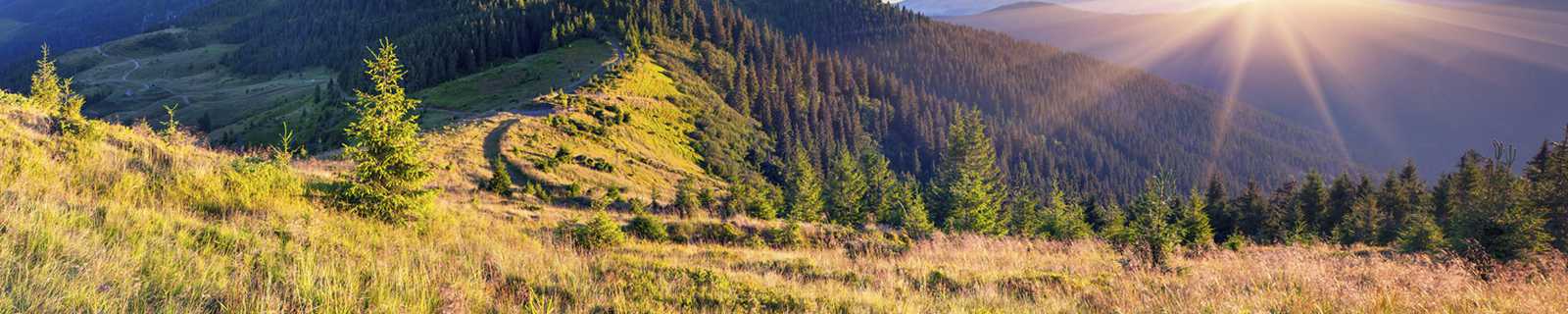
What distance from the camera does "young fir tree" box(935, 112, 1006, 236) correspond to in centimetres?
3756

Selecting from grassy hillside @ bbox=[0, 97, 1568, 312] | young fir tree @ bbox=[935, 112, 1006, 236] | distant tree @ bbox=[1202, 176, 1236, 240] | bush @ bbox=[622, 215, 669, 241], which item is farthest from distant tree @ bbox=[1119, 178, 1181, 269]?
distant tree @ bbox=[1202, 176, 1236, 240]

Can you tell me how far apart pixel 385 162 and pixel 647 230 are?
6481mm

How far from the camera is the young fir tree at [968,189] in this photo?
3756cm

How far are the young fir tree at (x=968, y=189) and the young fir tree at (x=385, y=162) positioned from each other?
21.6 m

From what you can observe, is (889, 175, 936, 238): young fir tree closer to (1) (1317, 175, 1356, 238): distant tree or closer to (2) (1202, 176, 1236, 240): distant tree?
(2) (1202, 176, 1236, 240): distant tree

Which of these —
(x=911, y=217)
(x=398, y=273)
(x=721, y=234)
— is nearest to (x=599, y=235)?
(x=721, y=234)

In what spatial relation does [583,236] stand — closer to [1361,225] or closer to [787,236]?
[787,236]

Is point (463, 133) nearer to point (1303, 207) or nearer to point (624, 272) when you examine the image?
point (624, 272)

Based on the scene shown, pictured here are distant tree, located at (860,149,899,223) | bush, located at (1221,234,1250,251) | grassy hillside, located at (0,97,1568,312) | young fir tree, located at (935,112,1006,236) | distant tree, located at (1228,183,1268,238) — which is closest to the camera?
grassy hillside, located at (0,97,1568,312)

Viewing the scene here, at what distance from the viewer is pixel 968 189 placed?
38938 mm

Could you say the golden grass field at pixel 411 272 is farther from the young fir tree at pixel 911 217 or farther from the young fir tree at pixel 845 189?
the young fir tree at pixel 845 189

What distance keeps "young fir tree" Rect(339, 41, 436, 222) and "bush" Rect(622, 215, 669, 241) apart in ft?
18.0

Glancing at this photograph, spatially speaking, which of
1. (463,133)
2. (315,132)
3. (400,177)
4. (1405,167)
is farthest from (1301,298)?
(1405,167)

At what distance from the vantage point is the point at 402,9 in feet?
542
